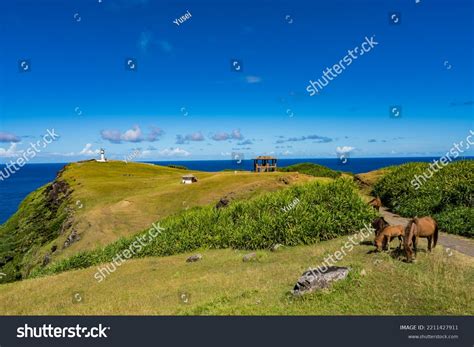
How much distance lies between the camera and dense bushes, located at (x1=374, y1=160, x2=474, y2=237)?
23703 millimetres

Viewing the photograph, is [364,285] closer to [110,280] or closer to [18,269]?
[110,280]

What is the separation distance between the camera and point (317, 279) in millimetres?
13164

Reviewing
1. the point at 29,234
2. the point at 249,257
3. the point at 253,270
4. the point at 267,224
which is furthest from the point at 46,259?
the point at 253,270

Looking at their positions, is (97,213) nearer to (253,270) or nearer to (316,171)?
(253,270)

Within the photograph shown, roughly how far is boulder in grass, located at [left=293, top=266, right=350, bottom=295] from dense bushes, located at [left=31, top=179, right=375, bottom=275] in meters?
9.43

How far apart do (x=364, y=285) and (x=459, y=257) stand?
6.49 metres

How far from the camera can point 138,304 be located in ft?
48.6

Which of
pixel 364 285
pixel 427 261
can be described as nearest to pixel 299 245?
pixel 427 261

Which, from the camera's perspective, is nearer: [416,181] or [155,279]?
[155,279]

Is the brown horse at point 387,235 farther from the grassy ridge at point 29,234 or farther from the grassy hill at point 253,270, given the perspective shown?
the grassy ridge at point 29,234

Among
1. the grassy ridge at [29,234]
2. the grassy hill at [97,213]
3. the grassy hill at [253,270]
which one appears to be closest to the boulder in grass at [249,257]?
the grassy hill at [253,270]

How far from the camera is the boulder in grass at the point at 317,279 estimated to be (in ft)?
42.5

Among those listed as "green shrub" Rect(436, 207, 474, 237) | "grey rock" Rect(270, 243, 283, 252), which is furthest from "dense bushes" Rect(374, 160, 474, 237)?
"grey rock" Rect(270, 243, 283, 252)

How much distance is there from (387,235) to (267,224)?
9413mm
